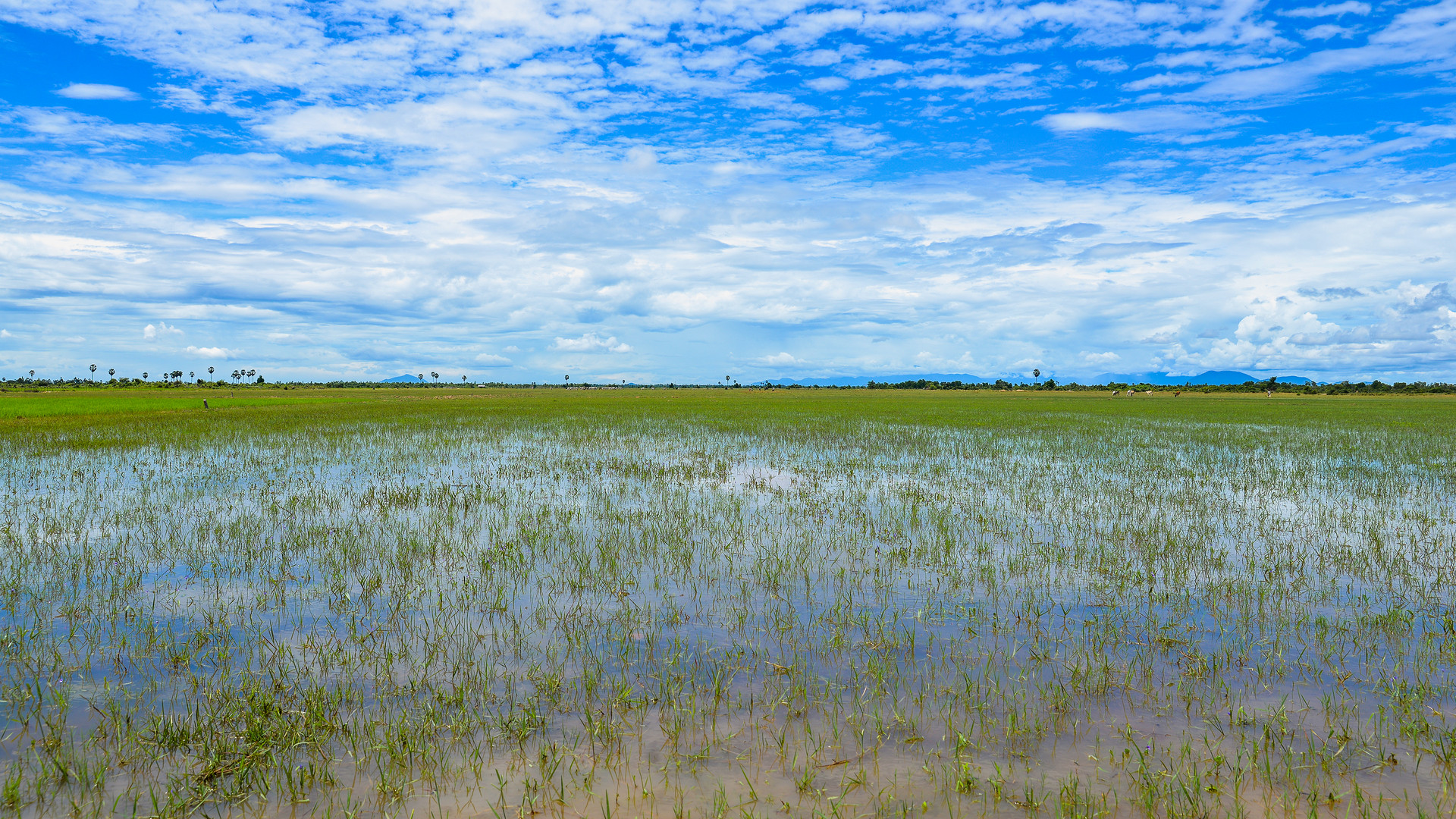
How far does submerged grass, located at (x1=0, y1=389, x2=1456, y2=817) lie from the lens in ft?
12.1

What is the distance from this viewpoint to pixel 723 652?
5445mm

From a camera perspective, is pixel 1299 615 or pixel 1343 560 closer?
pixel 1299 615

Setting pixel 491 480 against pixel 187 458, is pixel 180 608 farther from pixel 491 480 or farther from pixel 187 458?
pixel 187 458

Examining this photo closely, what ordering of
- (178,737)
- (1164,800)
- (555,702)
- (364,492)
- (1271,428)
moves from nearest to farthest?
(1164,800) < (178,737) < (555,702) < (364,492) < (1271,428)

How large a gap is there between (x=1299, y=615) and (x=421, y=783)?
23.6 feet

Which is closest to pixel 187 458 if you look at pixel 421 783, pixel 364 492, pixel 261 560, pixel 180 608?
pixel 364 492

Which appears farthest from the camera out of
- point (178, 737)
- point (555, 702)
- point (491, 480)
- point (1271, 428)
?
point (1271, 428)

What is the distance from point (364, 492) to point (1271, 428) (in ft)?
118

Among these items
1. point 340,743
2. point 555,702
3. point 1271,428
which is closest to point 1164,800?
point 555,702

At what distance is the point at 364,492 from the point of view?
503 inches

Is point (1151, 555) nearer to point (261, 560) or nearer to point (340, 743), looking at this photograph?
point (340, 743)

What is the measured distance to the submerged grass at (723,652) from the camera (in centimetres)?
369

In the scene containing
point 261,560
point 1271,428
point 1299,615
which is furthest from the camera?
point 1271,428

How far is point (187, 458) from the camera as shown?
57.3 feet
